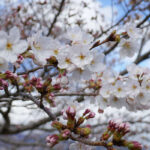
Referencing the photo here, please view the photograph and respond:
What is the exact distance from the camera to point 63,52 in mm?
1218

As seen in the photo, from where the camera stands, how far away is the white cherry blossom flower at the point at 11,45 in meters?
1.00

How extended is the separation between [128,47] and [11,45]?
112cm

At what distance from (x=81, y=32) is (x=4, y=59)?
592 mm

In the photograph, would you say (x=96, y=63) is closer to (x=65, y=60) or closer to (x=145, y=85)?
(x=65, y=60)

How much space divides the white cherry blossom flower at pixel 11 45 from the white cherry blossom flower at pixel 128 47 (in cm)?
94

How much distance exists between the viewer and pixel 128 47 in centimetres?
178

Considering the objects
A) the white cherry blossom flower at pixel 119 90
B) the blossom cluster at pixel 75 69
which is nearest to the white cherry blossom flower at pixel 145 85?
the blossom cluster at pixel 75 69

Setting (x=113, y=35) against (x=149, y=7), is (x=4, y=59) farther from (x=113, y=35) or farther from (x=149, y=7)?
A: (x=149, y=7)

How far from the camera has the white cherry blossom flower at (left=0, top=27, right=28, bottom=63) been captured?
3.30 ft

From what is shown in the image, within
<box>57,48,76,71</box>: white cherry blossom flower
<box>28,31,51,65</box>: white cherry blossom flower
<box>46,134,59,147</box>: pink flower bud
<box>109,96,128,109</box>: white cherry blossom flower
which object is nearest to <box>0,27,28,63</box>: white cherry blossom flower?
<box>28,31,51,65</box>: white cherry blossom flower

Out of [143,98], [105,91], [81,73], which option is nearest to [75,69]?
[81,73]

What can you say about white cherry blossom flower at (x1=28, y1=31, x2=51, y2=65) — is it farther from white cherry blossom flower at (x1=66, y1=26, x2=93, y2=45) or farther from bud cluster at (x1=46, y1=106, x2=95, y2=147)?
bud cluster at (x1=46, y1=106, x2=95, y2=147)

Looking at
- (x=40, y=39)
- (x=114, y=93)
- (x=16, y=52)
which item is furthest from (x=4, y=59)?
(x=114, y=93)

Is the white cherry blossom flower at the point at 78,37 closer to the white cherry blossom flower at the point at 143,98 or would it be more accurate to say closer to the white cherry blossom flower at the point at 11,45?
the white cherry blossom flower at the point at 11,45
